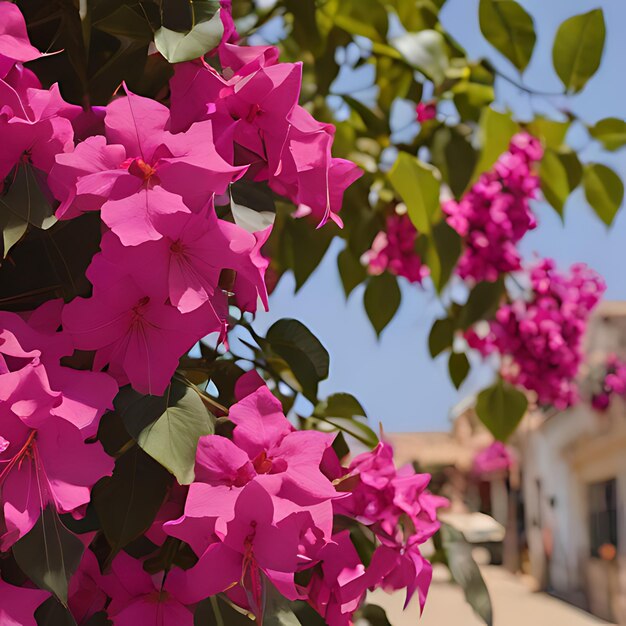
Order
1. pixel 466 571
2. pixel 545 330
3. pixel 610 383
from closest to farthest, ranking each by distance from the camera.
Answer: pixel 466 571, pixel 545 330, pixel 610 383

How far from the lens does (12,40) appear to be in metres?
0.31

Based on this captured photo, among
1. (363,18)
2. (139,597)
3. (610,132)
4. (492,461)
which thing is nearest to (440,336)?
(610,132)

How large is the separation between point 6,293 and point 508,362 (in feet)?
4.65

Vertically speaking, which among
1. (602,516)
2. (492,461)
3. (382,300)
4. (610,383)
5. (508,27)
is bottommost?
(492,461)

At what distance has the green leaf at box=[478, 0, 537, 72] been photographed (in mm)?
703

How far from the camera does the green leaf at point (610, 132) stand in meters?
0.86

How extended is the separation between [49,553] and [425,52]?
50 centimetres

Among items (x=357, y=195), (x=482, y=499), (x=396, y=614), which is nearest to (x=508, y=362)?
(x=357, y=195)

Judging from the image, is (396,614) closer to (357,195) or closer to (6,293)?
(357,195)

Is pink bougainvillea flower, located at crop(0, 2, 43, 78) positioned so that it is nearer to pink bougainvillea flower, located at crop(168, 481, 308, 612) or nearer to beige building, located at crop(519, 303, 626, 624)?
pink bougainvillea flower, located at crop(168, 481, 308, 612)

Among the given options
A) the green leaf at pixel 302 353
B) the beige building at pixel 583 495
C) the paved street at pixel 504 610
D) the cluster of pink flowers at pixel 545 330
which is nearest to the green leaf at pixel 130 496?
the green leaf at pixel 302 353

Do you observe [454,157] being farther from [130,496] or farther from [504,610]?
[504,610]

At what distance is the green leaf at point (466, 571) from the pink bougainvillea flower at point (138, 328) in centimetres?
28

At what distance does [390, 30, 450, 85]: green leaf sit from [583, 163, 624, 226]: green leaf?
0.23m
